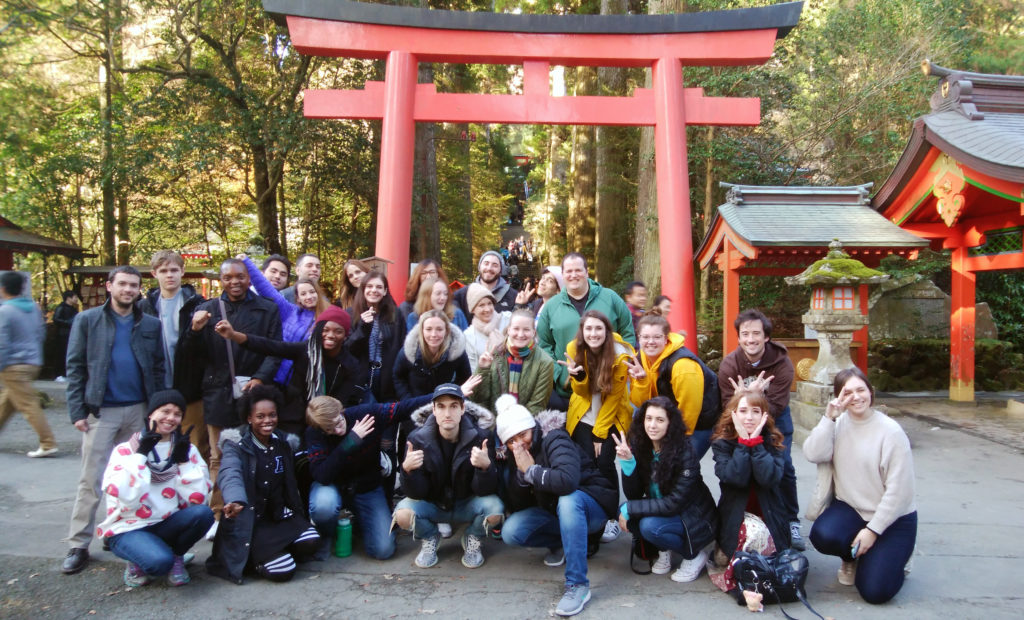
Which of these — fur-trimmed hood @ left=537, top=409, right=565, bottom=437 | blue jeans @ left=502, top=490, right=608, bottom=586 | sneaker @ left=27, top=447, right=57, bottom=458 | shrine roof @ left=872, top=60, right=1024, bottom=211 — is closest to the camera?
blue jeans @ left=502, top=490, right=608, bottom=586

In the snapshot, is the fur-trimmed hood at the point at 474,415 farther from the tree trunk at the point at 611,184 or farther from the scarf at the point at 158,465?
the tree trunk at the point at 611,184

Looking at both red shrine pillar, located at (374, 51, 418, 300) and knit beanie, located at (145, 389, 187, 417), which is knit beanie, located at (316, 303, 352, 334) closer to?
knit beanie, located at (145, 389, 187, 417)

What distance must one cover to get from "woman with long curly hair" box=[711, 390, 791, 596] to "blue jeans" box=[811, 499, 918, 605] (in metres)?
0.21

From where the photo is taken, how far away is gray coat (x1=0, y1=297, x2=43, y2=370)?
5.45 m

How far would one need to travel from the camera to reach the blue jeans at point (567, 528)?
3.18 meters

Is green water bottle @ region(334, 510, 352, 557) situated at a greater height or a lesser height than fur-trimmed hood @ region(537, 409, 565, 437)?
lesser

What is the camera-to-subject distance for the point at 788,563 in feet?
10.4

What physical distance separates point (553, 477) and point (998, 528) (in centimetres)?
307

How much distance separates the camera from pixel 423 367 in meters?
4.06

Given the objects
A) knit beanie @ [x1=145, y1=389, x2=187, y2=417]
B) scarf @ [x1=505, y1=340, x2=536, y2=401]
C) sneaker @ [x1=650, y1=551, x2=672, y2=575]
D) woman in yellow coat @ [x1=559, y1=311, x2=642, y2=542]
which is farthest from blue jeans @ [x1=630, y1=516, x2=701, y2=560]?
knit beanie @ [x1=145, y1=389, x2=187, y2=417]

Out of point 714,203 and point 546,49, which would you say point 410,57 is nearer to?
point 546,49

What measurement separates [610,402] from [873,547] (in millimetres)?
1504

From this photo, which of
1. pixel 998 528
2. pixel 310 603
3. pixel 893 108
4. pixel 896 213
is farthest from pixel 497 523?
pixel 893 108

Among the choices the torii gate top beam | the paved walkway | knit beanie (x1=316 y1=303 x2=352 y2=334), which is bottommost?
the paved walkway
